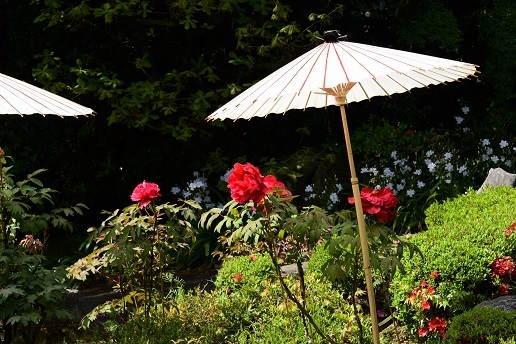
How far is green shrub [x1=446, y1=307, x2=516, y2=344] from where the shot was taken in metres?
3.98

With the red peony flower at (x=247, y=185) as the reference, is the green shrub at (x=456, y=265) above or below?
below

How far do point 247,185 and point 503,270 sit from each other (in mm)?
1872

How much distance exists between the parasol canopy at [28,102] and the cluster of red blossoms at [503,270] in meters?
2.61

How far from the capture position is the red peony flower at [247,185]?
3945 mm

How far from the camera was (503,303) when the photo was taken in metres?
4.48

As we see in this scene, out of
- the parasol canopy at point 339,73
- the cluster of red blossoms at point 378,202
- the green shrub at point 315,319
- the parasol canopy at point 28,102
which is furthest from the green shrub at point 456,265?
the parasol canopy at point 28,102

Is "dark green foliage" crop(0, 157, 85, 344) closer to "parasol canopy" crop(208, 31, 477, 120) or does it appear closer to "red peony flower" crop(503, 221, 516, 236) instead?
"parasol canopy" crop(208, 31, 477, 120)

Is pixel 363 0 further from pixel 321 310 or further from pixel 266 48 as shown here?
pixel 321 310

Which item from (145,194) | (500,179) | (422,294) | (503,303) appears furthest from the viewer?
(500,179)

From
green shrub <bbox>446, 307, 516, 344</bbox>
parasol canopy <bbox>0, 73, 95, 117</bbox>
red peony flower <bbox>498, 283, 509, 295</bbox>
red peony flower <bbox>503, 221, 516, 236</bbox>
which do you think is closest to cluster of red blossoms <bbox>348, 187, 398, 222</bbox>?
green shrub <bbox>446, 307, 516, 344</bbox>

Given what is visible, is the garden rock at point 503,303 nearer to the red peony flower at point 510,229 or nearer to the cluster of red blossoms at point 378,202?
the red peony flower at point 510,229

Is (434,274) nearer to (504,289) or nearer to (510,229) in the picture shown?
(504,289)

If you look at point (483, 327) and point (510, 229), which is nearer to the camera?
point (483, 327)

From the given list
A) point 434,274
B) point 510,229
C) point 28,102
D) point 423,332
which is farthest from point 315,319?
point 28,102
